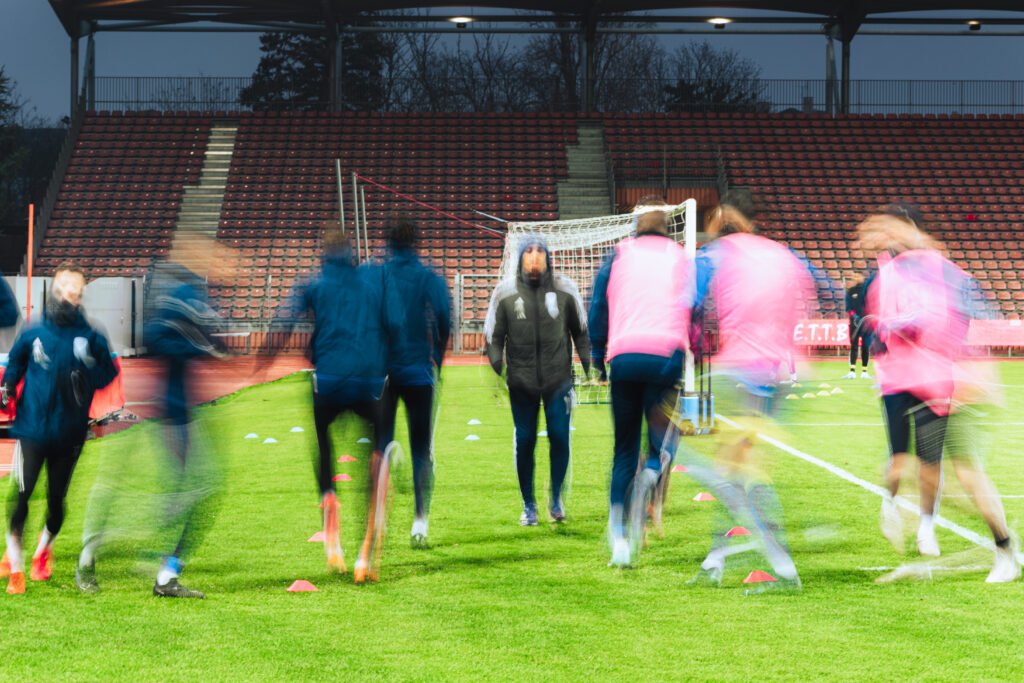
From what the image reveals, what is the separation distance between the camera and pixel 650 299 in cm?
629

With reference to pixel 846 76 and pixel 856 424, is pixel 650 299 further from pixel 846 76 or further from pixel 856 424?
pixel 846 76

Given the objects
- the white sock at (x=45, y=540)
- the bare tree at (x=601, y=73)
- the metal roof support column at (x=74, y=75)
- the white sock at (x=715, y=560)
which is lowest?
the white sock at (x=715, y=560)

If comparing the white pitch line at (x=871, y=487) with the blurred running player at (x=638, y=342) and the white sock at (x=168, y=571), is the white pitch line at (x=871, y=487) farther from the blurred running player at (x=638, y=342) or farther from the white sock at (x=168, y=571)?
the white sock at (x=168, y=571)

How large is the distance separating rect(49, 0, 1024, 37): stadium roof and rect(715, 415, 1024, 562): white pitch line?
25.0m

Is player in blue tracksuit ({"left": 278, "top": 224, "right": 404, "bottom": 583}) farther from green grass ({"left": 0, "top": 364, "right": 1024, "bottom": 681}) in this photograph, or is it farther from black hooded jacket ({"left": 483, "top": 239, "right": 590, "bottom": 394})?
black hooded jacket ({"left": 483, "top": 239, "right": 590, "bottom": 394})

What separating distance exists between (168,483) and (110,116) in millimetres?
34336

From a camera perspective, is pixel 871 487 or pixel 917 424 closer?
pixel 917 424

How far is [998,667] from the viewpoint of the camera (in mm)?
4680

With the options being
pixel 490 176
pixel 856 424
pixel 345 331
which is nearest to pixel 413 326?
pixel 345 331

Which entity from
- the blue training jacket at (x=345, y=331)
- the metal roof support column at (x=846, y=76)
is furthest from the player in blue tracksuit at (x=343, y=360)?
the metal roof support column at (x=846, y=76)

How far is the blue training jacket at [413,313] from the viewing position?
6.93 metres

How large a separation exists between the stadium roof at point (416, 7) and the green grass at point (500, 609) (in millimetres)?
28324

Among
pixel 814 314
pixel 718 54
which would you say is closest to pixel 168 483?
pixel 814 314

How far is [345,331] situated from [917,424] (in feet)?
9.65
